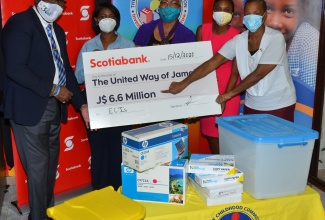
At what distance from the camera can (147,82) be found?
266 centimetres

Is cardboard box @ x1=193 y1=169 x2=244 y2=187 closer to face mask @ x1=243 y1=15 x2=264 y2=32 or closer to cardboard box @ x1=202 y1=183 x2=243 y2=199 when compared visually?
cardboard box @ x1=202 y1=183 x2=243 y2=199

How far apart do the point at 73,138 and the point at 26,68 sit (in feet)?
3.44

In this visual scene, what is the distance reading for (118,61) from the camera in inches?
103

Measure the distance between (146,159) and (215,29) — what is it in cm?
146

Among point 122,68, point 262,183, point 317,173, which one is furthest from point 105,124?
point 317,173

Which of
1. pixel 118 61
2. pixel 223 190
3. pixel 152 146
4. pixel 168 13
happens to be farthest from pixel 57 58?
pixel 223 190

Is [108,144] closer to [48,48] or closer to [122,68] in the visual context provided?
[122,68]

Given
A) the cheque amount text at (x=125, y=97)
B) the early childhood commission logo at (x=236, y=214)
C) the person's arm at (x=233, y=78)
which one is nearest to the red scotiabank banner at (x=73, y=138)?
the cheque amount text at (x=125, y=97)

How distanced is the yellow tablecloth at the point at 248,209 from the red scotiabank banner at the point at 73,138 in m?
1.46

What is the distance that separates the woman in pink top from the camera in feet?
9.52

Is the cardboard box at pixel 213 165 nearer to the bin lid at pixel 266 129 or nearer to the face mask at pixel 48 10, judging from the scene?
the bin lid at pixel 266 129

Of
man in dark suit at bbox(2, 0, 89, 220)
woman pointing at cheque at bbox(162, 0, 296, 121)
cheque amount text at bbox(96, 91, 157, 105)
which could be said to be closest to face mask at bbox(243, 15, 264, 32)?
woman pointing at cheque at bbox(162, 0, 296, 121)

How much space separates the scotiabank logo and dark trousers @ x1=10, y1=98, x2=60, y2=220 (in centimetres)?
37

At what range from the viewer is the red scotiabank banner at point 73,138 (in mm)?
3043
